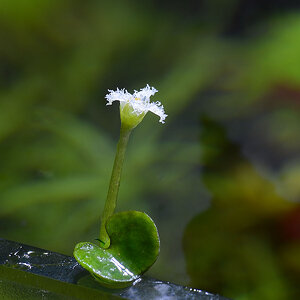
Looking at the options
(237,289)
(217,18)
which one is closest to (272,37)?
(217,18)

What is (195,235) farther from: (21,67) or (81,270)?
(21,67)

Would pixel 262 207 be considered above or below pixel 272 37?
below

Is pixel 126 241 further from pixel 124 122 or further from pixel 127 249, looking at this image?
pixel 124 122

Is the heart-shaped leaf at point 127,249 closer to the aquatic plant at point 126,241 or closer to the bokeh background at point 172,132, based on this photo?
the aquatic plant at point 126,241

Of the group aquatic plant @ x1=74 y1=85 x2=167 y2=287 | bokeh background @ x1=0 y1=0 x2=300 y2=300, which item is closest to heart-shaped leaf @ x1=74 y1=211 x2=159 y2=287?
aquatic plant @ x1=74 y1=85 x2=167 y2=287

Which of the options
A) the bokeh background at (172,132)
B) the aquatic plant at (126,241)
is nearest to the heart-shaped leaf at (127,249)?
the aquatic plant at (126,241)

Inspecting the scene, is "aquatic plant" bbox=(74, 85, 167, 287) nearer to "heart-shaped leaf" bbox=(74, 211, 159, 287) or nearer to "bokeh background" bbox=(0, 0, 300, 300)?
"heart-shaped leaf" bbox=(74, 211, 159, 287)
